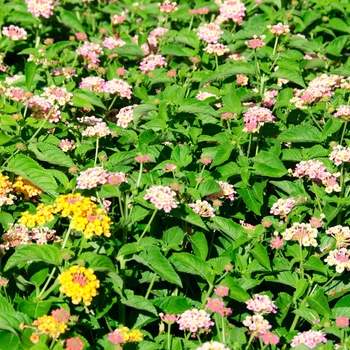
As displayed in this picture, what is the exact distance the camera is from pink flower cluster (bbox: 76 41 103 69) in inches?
189

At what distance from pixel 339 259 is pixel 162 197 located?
0.83 meters

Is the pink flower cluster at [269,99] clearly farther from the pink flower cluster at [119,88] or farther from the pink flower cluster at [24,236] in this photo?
A: the pink flower cluster at [24,236]

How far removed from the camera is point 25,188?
3717 millimetres

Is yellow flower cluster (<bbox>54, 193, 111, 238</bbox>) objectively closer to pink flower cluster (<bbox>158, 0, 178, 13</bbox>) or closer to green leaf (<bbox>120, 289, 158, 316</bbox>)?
green leaf (<bbox>120, 289, 158, 316</bbox>)

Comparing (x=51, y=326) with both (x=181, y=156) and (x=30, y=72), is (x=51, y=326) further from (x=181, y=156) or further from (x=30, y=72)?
(x=30, y=72)

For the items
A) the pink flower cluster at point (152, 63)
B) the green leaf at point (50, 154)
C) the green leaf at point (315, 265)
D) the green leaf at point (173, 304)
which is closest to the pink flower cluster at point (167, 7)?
the pink flower cluster at point (152, 63)

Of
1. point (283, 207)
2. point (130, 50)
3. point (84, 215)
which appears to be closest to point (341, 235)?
point (283, 207)

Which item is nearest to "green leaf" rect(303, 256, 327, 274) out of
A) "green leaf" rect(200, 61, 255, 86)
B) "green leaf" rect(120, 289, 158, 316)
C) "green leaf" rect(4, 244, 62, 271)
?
"green leaf" rect(120, 289, 158, 316)

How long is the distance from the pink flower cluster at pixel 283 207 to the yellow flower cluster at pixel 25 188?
1.15 metres

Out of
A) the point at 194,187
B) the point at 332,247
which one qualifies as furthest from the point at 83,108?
the point at 332,247

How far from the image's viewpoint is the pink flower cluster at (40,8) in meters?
5.10

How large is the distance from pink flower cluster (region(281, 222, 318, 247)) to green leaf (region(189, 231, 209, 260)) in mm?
364

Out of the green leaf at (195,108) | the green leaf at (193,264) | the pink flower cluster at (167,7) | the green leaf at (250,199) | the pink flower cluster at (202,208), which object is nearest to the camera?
the green leaf at (193,264)

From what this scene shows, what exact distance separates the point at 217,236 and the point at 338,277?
638mm
